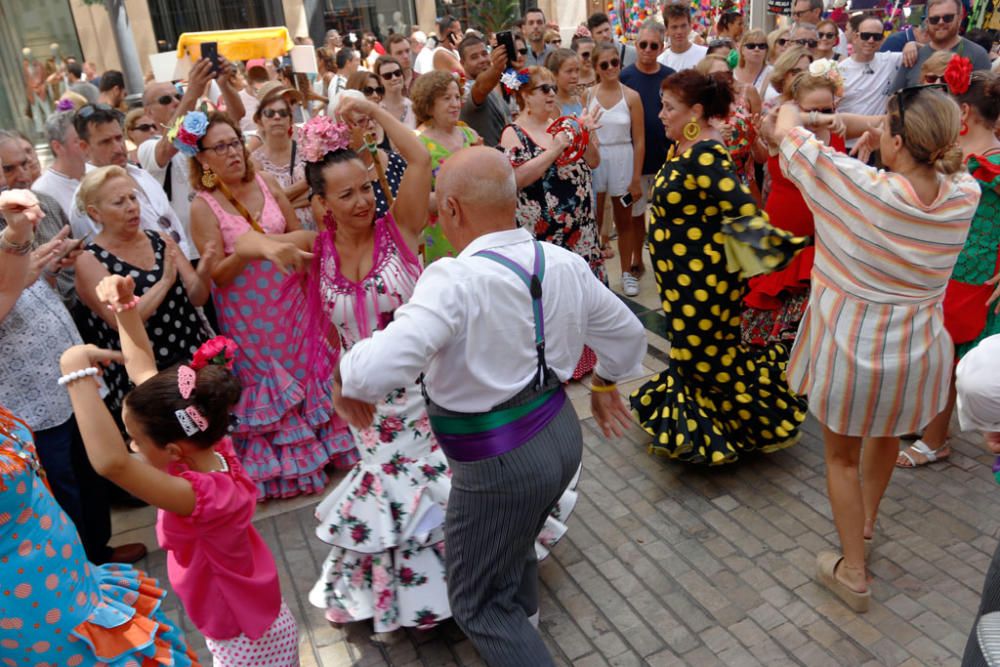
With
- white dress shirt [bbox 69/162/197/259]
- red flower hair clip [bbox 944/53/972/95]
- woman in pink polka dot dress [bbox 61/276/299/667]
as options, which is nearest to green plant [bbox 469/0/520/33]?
white dress shirt [bbox 69/162/197/259]

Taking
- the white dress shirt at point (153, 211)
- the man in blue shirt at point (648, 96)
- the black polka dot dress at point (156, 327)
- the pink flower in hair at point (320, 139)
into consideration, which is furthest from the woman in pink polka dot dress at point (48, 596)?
the man in blue shirt at point (648, 96)

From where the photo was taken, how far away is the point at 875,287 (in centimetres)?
297

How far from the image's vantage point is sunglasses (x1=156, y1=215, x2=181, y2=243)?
15.1 ft

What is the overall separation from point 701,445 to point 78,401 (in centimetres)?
298

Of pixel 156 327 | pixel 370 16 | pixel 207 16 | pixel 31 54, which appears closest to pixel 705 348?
pixel 156 327

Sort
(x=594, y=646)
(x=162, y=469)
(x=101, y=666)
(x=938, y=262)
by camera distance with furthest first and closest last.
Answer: (x=594, y=646), (x=938, y=262), (x=162, y=469), (x=101, y=666)

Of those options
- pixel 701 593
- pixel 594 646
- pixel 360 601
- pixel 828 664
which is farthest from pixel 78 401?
pixel 828 664

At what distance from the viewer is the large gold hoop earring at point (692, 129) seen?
402 centimetres

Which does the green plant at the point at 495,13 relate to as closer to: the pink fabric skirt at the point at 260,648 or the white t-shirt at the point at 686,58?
the white t-shirt at the point at 686,58

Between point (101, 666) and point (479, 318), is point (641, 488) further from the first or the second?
point (101, 666)

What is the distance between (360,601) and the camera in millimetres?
3230

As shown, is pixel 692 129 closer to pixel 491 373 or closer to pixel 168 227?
pixel 491 373

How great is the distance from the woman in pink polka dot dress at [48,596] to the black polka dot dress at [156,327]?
1.78 metres

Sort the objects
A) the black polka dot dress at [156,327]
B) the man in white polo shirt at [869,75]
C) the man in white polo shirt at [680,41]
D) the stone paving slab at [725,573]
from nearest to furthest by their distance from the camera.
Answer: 1. the stone paving slab at [725,573]
2. the black polka dot dress at [156,327]
3. the man in white polo shirt at [869,75]
4. the man in white polo shirt at [680,41]
